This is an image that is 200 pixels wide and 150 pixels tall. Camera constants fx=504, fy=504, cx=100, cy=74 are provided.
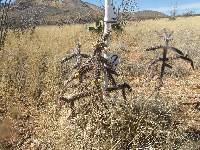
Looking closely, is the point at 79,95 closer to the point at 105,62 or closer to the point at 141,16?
the point at 105,62

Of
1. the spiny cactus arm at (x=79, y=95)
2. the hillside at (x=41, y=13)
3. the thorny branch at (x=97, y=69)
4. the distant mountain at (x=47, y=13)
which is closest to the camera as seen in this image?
the thorny branch at (x=97, y=69)

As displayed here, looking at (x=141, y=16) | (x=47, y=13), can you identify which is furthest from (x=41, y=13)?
(x=47, y=13)

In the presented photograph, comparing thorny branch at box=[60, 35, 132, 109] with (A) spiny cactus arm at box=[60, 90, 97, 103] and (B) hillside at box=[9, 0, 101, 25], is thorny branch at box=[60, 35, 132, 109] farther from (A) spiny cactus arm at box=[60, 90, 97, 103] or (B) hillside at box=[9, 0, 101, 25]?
(B) hillside at box=[9, 0, 101, 25]

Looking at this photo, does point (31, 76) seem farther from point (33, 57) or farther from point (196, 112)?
point (196, 112)

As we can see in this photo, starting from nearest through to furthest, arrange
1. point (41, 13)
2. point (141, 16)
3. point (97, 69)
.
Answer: point (97, 69)
point (141, 16)
point (41, 13)

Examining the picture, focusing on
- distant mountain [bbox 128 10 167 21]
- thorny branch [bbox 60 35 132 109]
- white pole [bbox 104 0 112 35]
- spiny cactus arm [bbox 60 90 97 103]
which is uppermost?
white pole [bbox 104 0 112 35]

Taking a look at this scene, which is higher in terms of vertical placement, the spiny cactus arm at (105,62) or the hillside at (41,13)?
the spiny cactus arm at (105,62)

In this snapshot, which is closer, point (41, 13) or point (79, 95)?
point (79, 95)

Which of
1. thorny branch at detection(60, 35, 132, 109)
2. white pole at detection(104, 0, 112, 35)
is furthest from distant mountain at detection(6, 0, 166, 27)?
thorny branch at detection(60, 35, 132, 109)

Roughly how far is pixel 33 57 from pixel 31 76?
1924 mm

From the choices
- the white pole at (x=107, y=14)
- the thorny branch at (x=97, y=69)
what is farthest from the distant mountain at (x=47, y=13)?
the thorny branch at (x=97, y=69)

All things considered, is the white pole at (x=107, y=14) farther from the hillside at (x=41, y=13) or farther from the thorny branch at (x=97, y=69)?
the hillside at (x=41, y=13)

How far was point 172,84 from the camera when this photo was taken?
957cm

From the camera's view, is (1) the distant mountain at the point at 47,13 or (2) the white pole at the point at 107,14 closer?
(2) the white pole at the point at 107,14
